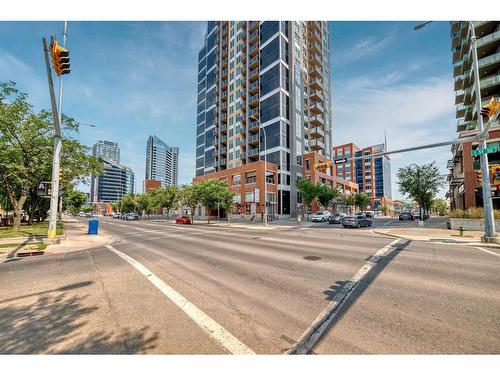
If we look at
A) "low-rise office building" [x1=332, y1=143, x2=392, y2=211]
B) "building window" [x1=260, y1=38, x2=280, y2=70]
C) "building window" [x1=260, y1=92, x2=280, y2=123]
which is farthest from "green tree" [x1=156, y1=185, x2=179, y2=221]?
"low-rise office building" [x1=332, y1=143, x2=392, y2=211]

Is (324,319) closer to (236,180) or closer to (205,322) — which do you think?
(205,322)

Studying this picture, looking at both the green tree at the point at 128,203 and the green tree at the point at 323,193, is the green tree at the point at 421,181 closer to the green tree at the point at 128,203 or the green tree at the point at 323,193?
the green tree at the point at 323,193

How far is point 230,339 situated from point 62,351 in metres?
2.41

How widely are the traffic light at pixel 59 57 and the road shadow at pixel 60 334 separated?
291 inches

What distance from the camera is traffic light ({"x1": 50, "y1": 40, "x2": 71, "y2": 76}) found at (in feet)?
A: 25.9

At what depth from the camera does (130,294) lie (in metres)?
5.83

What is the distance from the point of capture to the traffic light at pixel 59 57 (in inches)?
311

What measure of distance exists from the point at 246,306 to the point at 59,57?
9.79m

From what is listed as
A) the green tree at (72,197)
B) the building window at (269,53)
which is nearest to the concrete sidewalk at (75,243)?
the green tree at (72,197)

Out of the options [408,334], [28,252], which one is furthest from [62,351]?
[28,252]

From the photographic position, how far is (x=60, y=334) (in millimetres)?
3861

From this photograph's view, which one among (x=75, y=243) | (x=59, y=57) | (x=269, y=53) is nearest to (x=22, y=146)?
(x=75, y=243)

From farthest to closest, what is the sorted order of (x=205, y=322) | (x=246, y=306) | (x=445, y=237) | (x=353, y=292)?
(x=445, y=237)
(x=353, y=292)
(x=246, y=306)
(x=205, y=322)
